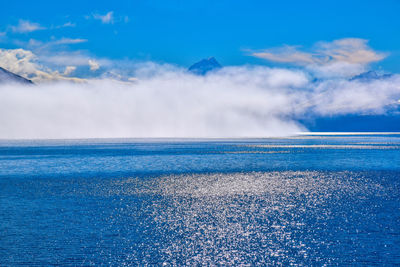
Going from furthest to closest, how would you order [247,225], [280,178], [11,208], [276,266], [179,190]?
[280,178] → [179,190] → [11,208] → [247,225] → [276,266]

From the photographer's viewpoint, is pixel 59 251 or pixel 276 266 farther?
pixel 59 251

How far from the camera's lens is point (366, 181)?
61.7 meters

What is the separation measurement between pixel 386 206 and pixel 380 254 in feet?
57.2

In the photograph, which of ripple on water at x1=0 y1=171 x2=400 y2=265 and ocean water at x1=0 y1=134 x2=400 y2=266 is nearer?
ocean water at x1=0 y1=134 x2=400 y2=266

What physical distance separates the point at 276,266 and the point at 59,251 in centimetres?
1203

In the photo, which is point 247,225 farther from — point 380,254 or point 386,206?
point 386,206

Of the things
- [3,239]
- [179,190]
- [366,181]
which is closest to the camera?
[3,239]

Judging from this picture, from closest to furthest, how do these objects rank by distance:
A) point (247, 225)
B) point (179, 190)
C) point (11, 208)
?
point (247, 225) < point (11, 208) < point (179, 190)

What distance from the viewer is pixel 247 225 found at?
30.5 meters

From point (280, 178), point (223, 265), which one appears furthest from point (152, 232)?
point (280, 178)

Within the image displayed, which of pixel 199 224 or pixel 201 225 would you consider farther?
pixel 199 224

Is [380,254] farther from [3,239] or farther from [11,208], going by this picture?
[11,208]

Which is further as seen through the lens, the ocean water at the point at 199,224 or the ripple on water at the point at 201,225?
the ripple on water at the point at 201,225

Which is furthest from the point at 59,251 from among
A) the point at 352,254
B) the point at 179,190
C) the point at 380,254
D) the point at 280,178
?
the point at 280,178
